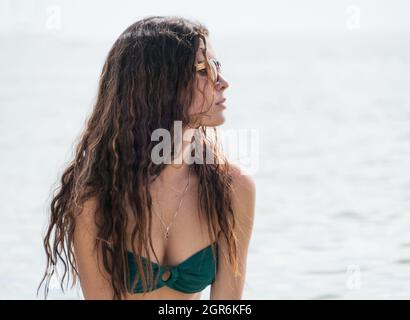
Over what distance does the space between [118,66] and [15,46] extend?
2048 cm

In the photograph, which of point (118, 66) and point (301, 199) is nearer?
point (118, 66)

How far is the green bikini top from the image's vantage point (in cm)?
250

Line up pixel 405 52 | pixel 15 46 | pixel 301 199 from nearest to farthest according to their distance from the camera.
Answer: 1. pixel 301 199
2. pixel 15 46
3. pixel 405 52

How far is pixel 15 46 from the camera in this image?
22.2m

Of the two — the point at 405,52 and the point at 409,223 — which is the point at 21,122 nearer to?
the point at 409,223

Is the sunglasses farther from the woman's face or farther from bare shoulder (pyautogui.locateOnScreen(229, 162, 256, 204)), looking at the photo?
bare shoulder (pyautogui.locateOnScreen(229, 162, 256, 204))

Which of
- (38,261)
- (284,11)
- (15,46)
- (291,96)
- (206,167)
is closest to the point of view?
(206,167)

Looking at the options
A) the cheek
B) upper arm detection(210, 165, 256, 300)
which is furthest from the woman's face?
upper arm detection(210, 165, 256, 300)

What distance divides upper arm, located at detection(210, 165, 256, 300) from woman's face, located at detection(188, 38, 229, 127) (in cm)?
21

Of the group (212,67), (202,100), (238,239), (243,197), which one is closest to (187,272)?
(238,239)

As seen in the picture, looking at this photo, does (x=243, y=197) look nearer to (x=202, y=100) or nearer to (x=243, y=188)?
(x=243, y=188)

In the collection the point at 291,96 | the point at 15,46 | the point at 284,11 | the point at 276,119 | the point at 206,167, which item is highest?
the point at 284,11

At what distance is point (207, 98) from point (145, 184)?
0.32 meters

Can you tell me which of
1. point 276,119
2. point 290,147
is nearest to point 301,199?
point 290,147
